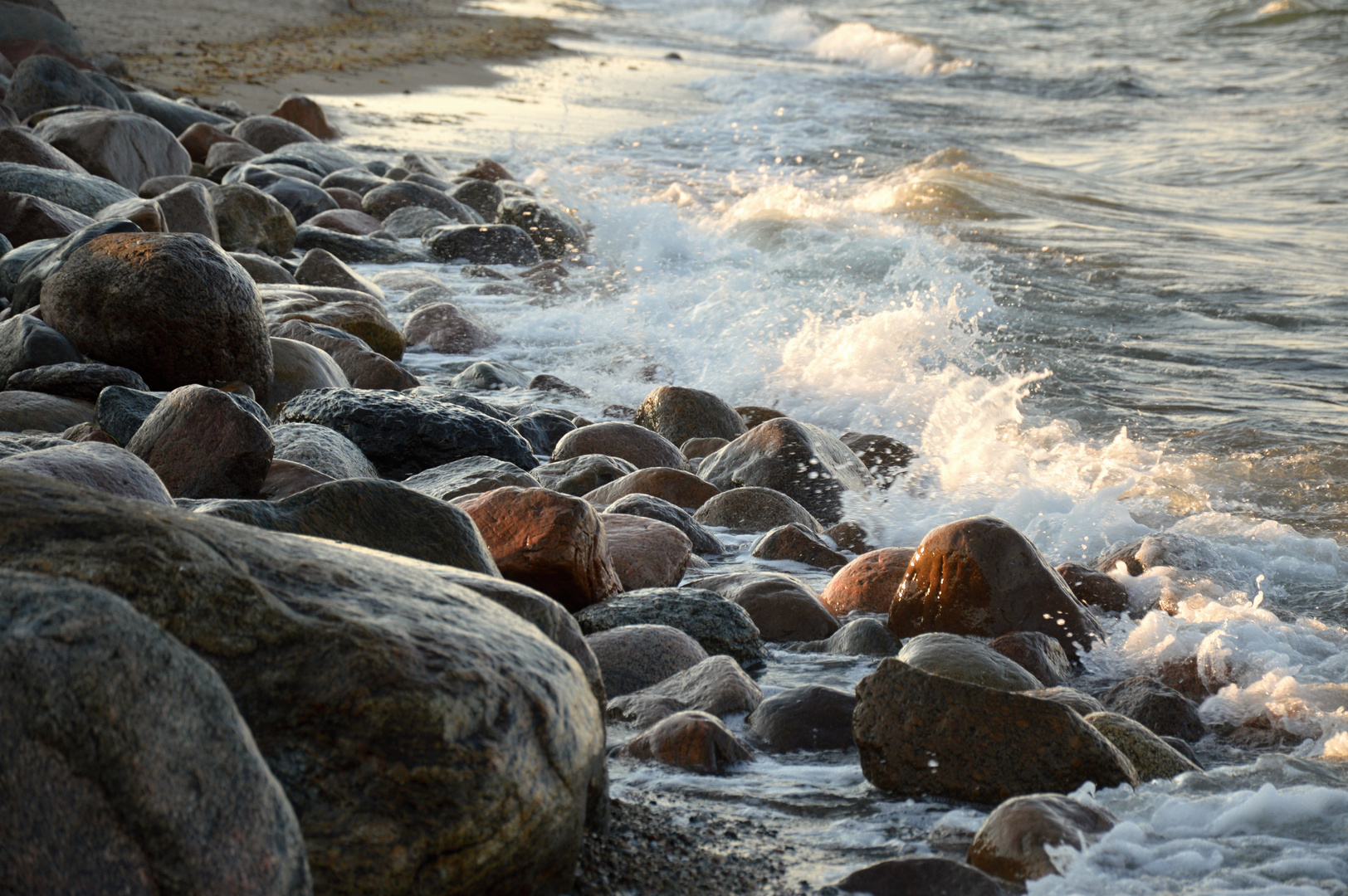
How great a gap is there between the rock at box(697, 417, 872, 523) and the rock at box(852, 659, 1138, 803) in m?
2.26

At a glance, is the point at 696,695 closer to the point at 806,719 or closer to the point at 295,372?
the point at 806,719

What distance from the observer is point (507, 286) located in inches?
340

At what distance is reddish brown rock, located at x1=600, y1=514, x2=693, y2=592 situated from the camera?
12.2 ft

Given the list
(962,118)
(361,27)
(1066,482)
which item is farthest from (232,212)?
(361,27)

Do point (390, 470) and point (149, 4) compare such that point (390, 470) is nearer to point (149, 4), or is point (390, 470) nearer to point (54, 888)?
point (54, 888)

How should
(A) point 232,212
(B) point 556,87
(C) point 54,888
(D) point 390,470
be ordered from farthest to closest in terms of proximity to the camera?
(B) point 556,87 < (A) point 232,212 < (D) point 390,470 < (C) point 54,888

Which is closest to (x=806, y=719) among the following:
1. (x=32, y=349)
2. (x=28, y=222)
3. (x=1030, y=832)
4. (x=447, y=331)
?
(x=1030, y=832)

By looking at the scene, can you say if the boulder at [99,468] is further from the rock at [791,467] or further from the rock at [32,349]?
the rock at [791,467]

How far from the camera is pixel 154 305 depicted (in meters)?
4.75

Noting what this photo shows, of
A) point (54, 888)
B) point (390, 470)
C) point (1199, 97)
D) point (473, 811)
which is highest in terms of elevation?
point (1199, 97)

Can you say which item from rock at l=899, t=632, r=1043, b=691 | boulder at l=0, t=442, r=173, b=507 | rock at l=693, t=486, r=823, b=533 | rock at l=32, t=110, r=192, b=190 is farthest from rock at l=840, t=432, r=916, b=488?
rock at l=32, t=110, r=192, b=190

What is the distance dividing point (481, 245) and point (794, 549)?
5868 mm

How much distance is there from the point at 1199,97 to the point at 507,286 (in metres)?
13.7

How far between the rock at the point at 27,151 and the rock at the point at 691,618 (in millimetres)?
5692
